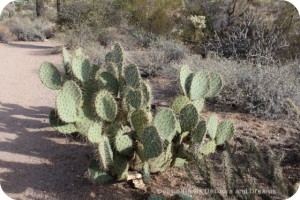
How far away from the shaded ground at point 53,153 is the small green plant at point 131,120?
215 mm

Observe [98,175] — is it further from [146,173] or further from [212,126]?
[212,126]

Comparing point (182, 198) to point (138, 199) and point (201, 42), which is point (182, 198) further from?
point (201, 42)

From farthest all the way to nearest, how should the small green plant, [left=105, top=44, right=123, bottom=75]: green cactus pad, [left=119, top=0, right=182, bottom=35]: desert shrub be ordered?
[left=119, top=0, right=182, bottom=35]: desert shrub < [left=105, top=44, right=123, bottom=75]: green cactus pad < the small green plant

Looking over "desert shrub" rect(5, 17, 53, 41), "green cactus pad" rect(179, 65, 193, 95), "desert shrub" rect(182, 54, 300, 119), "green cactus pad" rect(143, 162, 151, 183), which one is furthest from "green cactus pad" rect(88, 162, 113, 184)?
"desert shrub" rect(5, 17, 53, 41)

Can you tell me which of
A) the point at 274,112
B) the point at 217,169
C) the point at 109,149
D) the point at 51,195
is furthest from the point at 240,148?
the point at 51,195

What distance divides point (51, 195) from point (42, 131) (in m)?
1.54

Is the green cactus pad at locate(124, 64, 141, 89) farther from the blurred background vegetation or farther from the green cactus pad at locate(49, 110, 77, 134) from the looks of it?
the blurred background vegetation

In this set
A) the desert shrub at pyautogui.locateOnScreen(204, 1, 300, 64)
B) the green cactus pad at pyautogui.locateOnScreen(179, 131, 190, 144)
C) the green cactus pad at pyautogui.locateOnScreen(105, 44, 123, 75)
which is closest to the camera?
the green cactus pad at pyautogui.locateOnScreen(179, 131, 190, 144)

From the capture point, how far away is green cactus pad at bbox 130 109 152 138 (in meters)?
4.23

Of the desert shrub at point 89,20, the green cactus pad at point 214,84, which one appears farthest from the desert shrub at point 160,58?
the green cactus pad at point 214,84

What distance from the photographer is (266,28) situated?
10.1 metres

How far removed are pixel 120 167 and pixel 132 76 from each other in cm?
99

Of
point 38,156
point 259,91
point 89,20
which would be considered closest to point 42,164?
point 38,156

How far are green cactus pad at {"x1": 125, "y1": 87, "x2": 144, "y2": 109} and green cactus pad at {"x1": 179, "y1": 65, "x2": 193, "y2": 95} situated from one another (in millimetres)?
658
